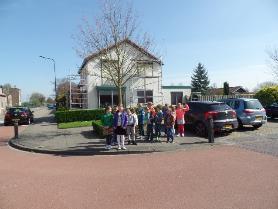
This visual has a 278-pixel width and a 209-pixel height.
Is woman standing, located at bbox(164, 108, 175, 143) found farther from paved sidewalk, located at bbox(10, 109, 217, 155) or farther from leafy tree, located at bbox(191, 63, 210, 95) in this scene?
leafy tree, located at bbox(191, 63, 210, 95)

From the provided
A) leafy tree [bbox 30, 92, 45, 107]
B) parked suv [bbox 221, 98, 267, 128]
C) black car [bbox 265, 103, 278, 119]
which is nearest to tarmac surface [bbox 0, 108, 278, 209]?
parked suv [bbox 221, 98, 267, 128]

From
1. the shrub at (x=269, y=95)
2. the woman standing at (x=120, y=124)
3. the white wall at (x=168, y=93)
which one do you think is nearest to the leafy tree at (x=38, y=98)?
the white wall at (x=168, y=93)

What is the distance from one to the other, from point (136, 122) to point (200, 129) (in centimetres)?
333

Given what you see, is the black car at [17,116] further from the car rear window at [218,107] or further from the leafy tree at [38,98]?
the leafy tree at [38,98]

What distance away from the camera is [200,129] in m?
15.6

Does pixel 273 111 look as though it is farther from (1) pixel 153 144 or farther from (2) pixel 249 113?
(1) pixel 153 144

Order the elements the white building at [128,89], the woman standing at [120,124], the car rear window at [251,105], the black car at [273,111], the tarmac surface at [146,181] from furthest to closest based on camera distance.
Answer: the white building at [128,89]
the black car at [273,111]
the car rear window at [251,105]
the woman standing at [120,124]
the tarmac surface at [146,181]

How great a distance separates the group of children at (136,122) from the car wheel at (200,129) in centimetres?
84

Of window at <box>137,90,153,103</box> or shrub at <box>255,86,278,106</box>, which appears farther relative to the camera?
window at <box>137,90,153,103</box>

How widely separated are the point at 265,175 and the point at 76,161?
5752 millimetres

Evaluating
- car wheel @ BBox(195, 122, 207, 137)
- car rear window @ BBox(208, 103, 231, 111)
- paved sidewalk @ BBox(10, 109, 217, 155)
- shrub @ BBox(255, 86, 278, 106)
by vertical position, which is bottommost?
paved sidewalk @ BBox(10, 109, 217, 155)

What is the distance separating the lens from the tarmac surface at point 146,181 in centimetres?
A: 645

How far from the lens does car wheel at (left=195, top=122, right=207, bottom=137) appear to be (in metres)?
15.3

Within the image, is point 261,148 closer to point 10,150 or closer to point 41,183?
point 41,183
